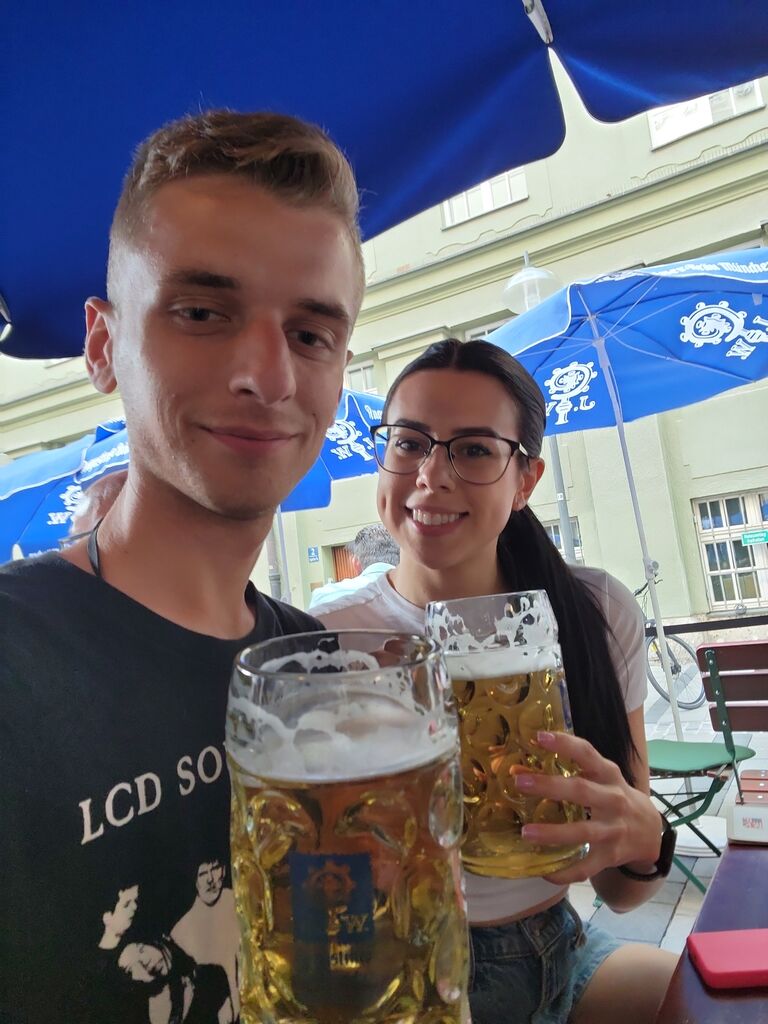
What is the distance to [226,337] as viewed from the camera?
2.55 ft

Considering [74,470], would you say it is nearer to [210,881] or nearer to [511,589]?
[511,589]

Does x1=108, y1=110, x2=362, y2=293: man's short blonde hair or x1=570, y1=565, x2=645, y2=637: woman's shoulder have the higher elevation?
x1=108, y1=110, x2=362, y2=293: man's short blonde hair

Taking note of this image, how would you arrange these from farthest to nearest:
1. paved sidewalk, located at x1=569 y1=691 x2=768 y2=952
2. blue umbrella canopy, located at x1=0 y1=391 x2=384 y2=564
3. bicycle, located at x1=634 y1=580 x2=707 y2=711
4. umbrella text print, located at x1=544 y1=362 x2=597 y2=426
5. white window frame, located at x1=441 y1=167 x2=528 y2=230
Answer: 1. white window frame, located at x1=441 y1=167 x2=528 y2=230
2. bicycle, located at x1=634 y1=580 x2=707 y2=711
3. blue umbrella canopy, located at x1=0 y1=391 x2=384 y2=564
4. umbrella text print, located at x1=544 y1=362 x2=597 y2=426
5. paved sidewalk, located at x1=569 y1=691 x2=768 y2=952

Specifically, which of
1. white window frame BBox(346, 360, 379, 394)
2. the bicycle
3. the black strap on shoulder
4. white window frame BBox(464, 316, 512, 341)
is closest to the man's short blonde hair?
the black strap on shoulder

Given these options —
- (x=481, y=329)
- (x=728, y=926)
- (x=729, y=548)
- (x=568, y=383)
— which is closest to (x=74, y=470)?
(x=568, y=383)

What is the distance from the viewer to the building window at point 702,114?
9.02m

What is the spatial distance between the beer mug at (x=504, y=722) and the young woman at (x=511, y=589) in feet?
1.42

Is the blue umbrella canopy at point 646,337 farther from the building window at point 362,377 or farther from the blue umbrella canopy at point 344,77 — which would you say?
the building window at point 362,377

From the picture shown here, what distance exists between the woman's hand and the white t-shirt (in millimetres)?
378

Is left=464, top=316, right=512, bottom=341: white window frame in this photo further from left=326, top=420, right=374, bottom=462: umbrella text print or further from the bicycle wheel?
left=326, top=420, right=374, bottom=462: umbrella text print

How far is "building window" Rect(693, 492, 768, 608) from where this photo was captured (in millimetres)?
9281

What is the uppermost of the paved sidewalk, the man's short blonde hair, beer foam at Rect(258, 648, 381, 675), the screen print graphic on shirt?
the man's short blonde hair

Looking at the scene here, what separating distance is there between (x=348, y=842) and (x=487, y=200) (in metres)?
12.4

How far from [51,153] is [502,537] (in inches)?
54.5
